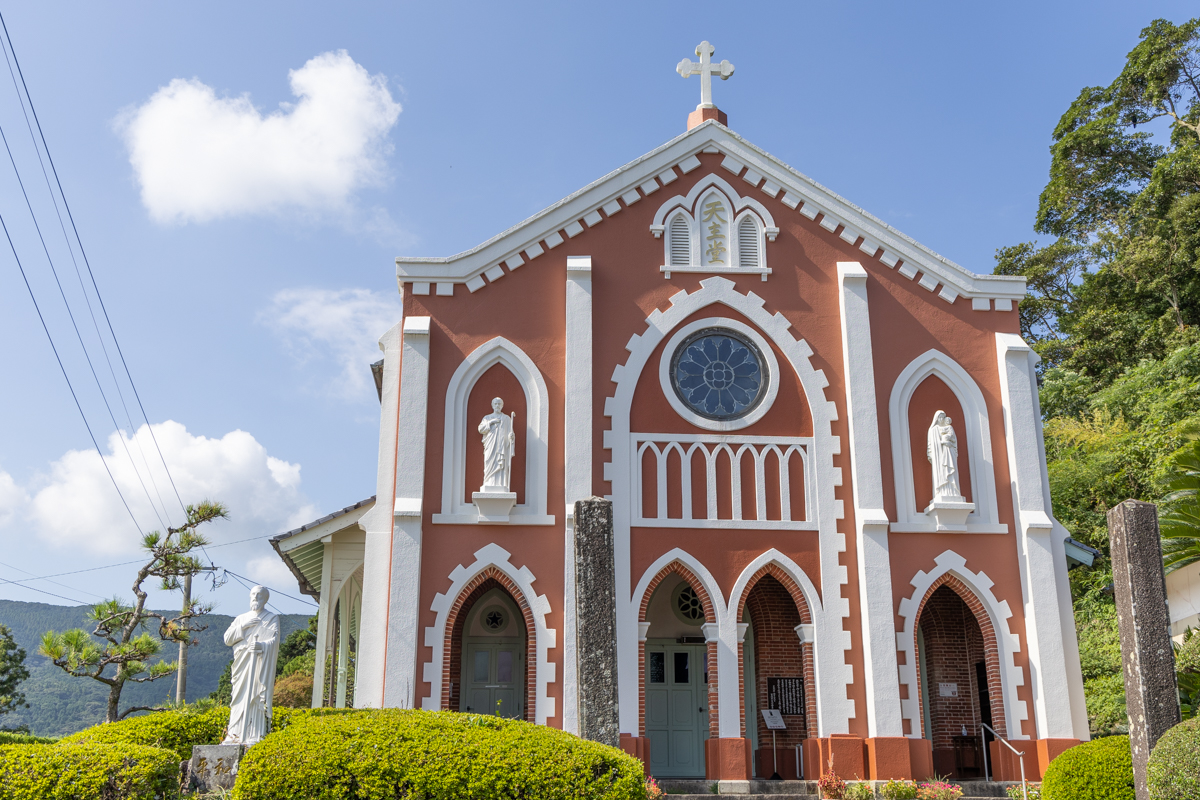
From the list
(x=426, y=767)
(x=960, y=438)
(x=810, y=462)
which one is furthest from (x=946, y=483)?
(x=426, y=767)

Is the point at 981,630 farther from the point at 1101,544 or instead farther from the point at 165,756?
the point at 165,756

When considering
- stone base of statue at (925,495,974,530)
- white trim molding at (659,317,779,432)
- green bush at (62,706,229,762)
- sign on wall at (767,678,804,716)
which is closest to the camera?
green bush at (62,706,229,762)

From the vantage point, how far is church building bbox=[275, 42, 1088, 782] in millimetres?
15953

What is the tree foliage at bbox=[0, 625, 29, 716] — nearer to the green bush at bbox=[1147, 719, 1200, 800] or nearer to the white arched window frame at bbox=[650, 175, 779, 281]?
the white arched window frame at bbox=[650, 175, 779, 281]

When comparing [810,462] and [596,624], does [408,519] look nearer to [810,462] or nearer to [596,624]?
[596,624]

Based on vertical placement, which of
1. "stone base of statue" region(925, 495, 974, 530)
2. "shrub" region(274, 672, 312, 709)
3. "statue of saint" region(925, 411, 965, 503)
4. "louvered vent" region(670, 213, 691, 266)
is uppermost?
"louvered vent" region(670, 213, 691, 266)

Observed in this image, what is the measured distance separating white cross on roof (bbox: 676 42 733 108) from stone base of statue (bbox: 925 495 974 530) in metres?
8.40

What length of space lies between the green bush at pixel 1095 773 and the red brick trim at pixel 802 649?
3.81 m

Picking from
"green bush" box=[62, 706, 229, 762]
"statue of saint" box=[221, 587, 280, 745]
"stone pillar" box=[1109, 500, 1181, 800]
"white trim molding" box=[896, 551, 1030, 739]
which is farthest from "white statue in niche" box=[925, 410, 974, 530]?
"green bush" box=[62, 706, 229, 762]

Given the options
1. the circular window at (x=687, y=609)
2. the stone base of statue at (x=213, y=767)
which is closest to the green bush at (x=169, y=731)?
the stone base of statue at (x=213, y=767)

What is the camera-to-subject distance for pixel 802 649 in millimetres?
16812

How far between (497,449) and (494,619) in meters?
3.72

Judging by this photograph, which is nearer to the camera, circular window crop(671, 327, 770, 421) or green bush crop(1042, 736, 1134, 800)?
green bush crop(1042, 736, 1134, 800)

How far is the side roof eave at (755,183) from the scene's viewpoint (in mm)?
17828
